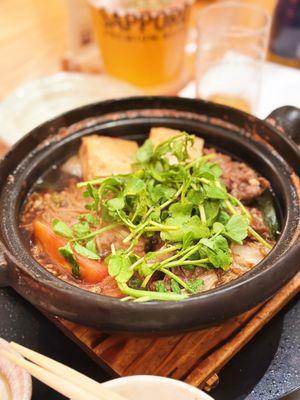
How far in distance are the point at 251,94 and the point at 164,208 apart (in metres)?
1.23

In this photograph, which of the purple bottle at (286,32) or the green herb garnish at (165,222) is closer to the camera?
the green herb garnish at (165,222)

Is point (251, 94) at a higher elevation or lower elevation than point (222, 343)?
higher

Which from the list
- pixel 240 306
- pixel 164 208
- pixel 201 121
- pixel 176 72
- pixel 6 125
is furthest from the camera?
pixel 176 72

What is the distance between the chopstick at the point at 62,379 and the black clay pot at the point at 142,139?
107 millimetres

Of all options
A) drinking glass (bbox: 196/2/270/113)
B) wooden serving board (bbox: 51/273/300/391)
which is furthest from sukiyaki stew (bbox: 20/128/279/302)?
drinking glass (bbox: 196/2/270/113)

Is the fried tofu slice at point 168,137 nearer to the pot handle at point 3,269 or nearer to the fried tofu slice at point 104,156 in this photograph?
the fried tofu slice at point 104,156

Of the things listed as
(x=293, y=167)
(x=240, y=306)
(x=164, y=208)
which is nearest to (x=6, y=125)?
(x=164, y=208)

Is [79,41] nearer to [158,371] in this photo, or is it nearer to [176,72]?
[176,72]

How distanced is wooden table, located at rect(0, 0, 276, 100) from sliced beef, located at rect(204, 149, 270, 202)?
1581 mm

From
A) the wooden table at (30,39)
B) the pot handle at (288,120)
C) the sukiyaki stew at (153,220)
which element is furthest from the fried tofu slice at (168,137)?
the wooden table at (30,39)

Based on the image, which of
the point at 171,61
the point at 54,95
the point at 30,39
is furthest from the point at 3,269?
the point at 30,39

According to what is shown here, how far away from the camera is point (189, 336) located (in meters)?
1.28

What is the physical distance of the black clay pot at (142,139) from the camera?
1.05m

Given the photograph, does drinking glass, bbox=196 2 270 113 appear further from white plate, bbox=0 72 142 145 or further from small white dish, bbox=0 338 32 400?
small white dish, bbox=0 338 32 400
